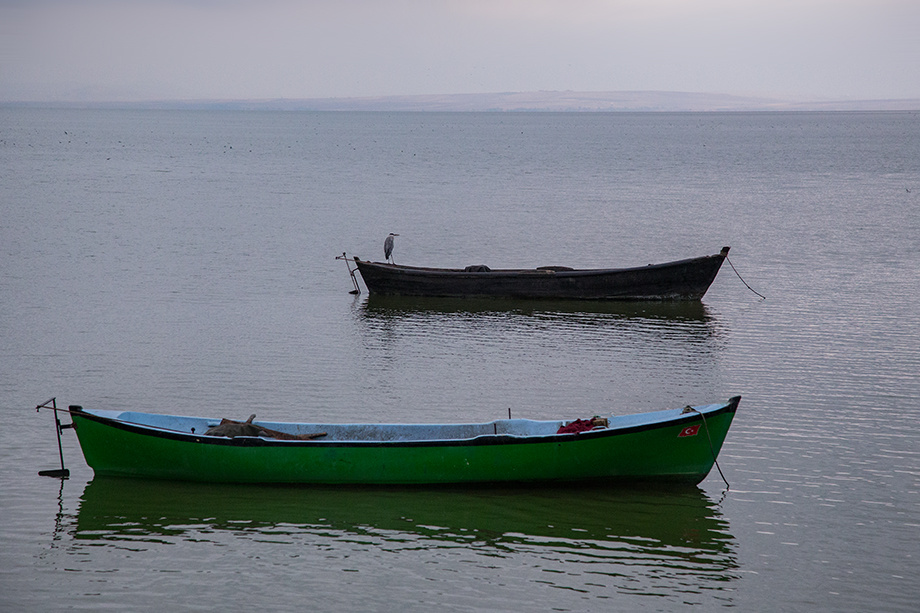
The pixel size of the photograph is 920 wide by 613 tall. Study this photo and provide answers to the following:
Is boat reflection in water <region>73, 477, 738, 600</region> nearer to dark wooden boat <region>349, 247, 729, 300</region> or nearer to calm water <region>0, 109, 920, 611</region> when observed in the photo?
calm water <region>0, 109, 920, 611</region>

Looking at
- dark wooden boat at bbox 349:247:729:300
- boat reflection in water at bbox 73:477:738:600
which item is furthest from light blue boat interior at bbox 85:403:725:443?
dark wooden boat at bbox 349:247:729:300

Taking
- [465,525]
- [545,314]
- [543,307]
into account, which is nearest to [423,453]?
[465,525]

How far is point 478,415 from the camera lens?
15703mm

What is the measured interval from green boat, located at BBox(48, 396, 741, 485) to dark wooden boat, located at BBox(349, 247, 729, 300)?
40.7ft

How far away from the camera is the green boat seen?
12.1 meters

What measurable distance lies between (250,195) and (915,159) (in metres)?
69.9

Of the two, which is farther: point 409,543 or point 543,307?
point 543,307

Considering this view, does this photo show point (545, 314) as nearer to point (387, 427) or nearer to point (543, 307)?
point (543, 307)

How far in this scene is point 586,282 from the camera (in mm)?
25016

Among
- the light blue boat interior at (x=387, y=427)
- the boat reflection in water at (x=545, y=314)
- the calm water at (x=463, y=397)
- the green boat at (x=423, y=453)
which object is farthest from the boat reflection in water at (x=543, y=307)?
the green boat at (x=423, y=453)

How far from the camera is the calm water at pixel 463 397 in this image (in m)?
10.5

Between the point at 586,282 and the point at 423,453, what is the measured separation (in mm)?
13661

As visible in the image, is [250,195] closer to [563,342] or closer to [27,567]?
[563,342]

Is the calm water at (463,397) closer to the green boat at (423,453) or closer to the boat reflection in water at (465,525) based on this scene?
the boat reflection in water at (465,525)
